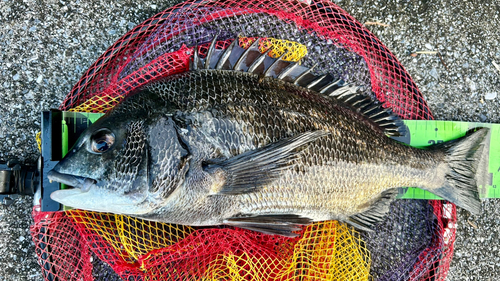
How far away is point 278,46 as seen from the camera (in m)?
2.21

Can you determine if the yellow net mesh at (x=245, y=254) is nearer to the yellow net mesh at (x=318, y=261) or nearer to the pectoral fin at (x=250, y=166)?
the yellow net mesh at (x=318, y=261)

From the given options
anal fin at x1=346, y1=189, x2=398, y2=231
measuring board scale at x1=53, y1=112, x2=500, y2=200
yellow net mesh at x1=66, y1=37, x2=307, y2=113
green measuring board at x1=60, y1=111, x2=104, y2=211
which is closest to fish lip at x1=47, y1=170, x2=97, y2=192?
green measuring board at x1=60, y1=111, x2=104, y2=211

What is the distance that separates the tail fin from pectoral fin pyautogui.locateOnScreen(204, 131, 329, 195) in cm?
127

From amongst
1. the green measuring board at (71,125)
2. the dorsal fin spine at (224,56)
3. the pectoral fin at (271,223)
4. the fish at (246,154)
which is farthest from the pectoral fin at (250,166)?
the green measuring board at (71,125)

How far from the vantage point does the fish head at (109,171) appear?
1420 mm

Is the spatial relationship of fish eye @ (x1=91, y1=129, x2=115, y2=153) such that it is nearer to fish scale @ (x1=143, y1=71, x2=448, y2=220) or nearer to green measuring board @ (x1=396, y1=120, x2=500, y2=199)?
fish scale @ (x1=143, y1=71, x2=448, y2=220)

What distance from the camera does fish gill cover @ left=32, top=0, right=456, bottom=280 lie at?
1971 millimetres

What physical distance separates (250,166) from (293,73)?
2.41 feet

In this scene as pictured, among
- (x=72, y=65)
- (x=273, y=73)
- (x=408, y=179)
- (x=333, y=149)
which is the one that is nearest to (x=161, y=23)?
(x=72, y=65)

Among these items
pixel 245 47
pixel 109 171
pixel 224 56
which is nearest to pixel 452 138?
pixel 245 47

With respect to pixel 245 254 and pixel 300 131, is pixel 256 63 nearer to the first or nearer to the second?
pixel 300 131

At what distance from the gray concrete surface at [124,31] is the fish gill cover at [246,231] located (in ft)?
0.81

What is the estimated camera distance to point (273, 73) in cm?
193

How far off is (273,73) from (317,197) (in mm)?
821
